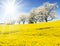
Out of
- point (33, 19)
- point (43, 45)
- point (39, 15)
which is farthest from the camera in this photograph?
point (33, 19)

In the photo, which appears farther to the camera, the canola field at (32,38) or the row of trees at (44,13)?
the row of trees at (44,13)

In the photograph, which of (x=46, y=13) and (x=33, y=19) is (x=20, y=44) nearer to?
(x=46, y=13)

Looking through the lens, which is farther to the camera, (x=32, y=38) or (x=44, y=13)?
(x=44, y=13)

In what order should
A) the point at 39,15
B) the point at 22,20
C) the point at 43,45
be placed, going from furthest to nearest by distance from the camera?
the point at 22,20
the point at 39,15
the point at 43,45

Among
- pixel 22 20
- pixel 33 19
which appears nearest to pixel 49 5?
pixel 33 19

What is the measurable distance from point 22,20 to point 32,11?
925 centimetres

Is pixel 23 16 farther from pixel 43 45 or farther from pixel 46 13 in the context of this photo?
pixel 43 45

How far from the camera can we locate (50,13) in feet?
170

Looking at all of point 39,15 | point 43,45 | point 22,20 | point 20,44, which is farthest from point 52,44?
point 22,20

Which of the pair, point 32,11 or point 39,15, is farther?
point 32,11

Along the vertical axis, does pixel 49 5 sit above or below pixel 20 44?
above

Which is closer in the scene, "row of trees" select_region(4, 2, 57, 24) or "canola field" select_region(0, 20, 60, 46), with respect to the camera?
"canola field" select_region(0, 20, 60, 46)

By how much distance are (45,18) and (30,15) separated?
1302 centimetres

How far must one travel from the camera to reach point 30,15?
65.1m
